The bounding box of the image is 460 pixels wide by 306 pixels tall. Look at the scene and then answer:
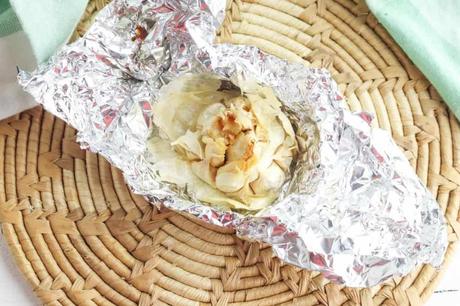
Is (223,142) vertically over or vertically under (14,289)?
over

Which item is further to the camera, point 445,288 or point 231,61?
point 445,288

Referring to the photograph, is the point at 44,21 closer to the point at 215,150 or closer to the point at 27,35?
the point at 27,35

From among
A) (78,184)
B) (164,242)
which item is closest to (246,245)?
(164,242)

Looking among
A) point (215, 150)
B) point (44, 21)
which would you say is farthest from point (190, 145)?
point (44, 21)

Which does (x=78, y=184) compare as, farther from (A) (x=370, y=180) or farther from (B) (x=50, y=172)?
(A) (x=370, y=180)

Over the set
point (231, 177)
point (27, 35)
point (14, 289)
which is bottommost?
point (14, 289)

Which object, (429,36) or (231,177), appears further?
(429,36)
